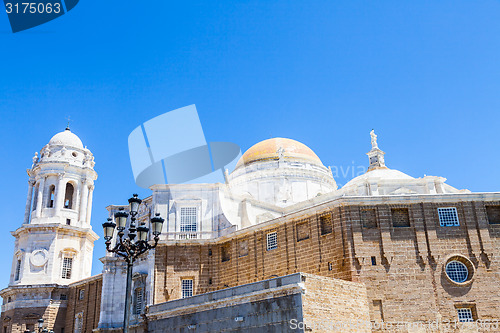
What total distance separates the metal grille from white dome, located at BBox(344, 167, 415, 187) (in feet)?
43.1

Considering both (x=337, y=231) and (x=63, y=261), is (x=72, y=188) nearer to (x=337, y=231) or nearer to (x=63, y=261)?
(x=63, y=261)

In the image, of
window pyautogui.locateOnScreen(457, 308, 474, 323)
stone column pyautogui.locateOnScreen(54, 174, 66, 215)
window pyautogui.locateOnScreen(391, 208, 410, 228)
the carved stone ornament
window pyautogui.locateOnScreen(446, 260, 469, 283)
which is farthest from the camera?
stone column pyautogui.locateOnScreen(54, 174, 66, 215)

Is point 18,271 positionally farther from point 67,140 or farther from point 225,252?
point 225,252

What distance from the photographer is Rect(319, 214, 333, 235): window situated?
30.2 metres

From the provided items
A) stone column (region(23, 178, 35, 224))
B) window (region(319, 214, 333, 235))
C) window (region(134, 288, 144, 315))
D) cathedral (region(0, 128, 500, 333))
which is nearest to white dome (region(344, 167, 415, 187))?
cathedral (region(0, 128, 500, 333))

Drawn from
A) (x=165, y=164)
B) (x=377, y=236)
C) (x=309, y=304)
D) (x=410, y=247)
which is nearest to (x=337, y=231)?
(x=377, y=236)

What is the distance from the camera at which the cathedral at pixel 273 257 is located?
86.4 feet

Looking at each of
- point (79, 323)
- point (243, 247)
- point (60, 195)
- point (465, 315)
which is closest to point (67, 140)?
point (60, 195)

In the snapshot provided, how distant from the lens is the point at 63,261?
49.2 meters

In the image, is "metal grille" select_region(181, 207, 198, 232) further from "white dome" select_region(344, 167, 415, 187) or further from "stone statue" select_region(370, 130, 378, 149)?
"stone statue" select_region(370, 130, 378, 149)

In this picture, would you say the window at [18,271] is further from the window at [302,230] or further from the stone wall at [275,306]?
the window at [302,230]

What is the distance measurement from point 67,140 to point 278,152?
2169 centimetres

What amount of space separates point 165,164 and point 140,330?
1192 cm

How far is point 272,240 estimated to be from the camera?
32969mm
